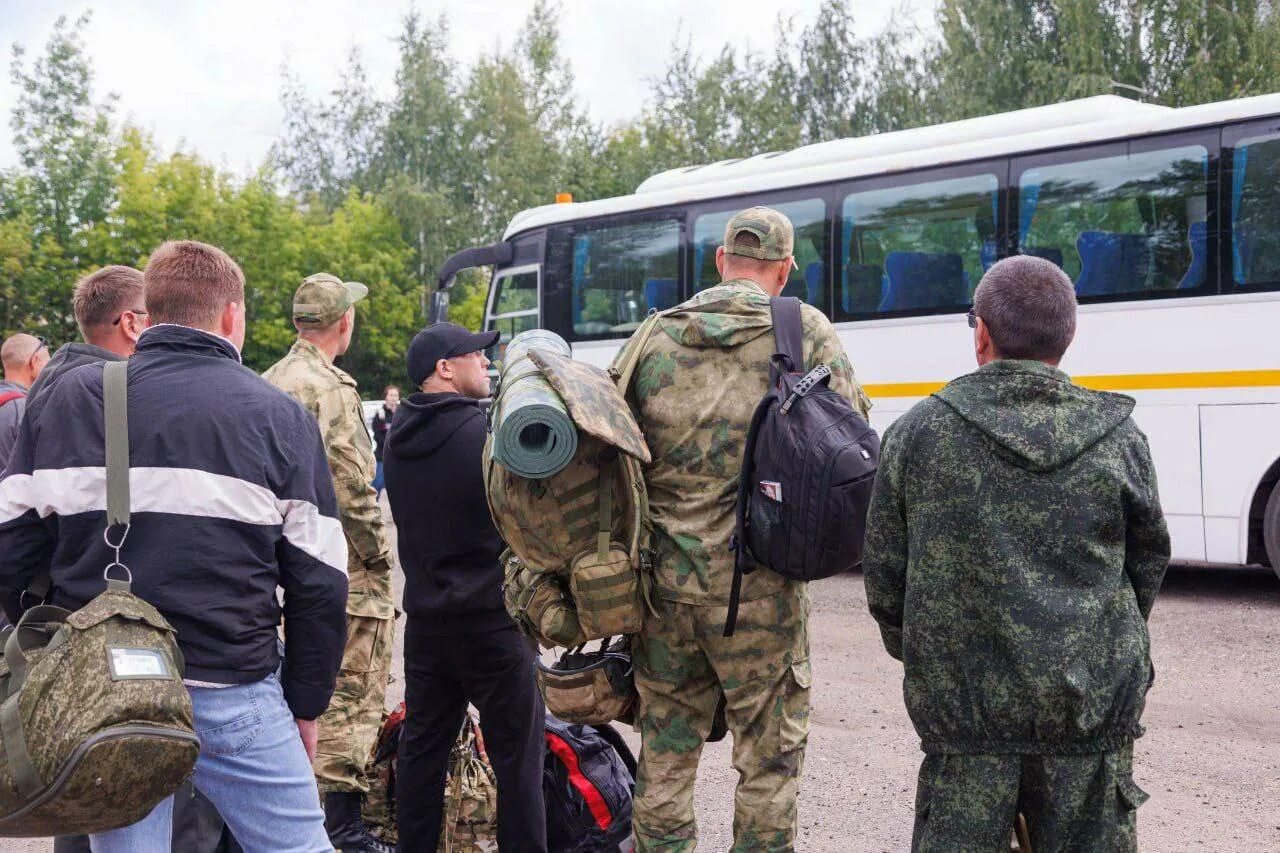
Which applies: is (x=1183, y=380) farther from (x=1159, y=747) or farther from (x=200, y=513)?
(x=200, y=513)

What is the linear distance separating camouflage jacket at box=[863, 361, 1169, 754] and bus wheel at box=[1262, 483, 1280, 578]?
696cm

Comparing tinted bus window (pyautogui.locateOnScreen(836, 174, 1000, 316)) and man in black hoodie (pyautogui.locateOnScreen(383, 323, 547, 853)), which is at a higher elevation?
tinted bus window (pyautogui.locateOnScreen(836, 174, 1000, 316))

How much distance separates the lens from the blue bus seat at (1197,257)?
30.1ft

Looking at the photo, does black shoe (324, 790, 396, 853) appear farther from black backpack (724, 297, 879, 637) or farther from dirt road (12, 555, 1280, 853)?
black backpack (724, 297, 879, 637)

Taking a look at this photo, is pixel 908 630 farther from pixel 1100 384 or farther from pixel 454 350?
pixel 1100 384

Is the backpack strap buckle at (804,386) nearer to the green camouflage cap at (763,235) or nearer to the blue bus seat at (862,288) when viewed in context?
the green camouflage cap at (763,235)

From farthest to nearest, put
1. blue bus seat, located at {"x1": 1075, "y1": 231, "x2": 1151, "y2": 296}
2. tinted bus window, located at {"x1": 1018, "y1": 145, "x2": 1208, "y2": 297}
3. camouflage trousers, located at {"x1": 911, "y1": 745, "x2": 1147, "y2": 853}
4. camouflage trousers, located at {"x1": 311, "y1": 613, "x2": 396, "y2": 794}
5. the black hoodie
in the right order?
blue bus seat, located at {"x1": 1075, "y1": 231, "x2": 1151, "y2": 296} < tinted bus window, located at {"x1": 1018, "y1": 145, "x2": 1208, "y2": 297} < camouflage trousers, located at {"x1": 311, "y1": 613, "x2": 396, "y2": 794} < the black hoodie < camouflage trousers, located at {"x1": 911, "y1": 745, "x2": 1147, "y2": 853}

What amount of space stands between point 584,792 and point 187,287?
2.12 meters

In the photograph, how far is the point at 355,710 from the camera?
15.4 feet

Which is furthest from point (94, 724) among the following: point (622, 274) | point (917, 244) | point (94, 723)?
point (622, 274)

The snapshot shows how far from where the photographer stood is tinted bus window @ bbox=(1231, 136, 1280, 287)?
8852 mm

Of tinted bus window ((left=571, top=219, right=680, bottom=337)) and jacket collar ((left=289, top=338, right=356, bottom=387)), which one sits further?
tinted bus window ((left=571, top=219, right=680, bottom=337))

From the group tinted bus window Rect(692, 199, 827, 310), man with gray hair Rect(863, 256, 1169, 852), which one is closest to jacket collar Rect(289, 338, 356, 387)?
man with gray hair Rect(863, 256, 1169, 852)

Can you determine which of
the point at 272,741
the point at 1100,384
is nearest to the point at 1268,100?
the point at 1100,384
